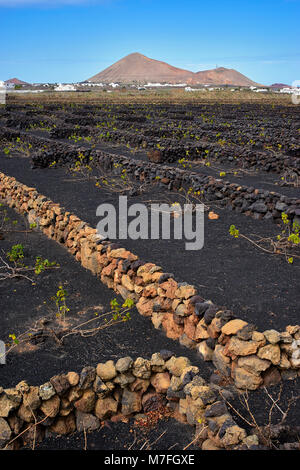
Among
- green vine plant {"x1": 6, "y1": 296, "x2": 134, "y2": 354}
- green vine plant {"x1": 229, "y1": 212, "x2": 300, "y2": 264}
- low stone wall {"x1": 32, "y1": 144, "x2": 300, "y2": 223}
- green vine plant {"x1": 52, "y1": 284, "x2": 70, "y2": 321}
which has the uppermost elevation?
low stone wall {"x1": 32, "y1": 144, "x2": 300, "y2": 223}

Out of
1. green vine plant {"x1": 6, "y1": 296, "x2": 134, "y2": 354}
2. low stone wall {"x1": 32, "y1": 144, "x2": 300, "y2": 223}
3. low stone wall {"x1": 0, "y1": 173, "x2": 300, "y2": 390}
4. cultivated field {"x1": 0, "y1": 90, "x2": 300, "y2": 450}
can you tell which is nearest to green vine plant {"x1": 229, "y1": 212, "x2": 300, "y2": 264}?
cultivated field {"x1": 0, "y1": 90, "x2": 300, "y2": 450}

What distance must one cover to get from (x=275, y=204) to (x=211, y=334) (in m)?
5.65

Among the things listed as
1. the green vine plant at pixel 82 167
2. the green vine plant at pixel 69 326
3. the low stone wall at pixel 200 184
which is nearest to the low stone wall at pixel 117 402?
the green vine plant at pixel 69 326

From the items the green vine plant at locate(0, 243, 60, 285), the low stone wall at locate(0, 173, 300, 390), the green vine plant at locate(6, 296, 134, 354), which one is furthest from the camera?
the green vine plant at locate(0, 243, 60, 285)

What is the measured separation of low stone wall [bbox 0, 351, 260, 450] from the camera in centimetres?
346

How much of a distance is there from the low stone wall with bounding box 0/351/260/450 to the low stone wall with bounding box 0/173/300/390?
581 millimetres

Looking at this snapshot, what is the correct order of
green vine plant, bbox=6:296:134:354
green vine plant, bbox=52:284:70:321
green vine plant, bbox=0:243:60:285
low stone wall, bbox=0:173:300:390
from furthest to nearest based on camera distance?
green vine plant, bbox=0:243:60:285
green vine plant, bbox=52:284:70:321
green vine plant, bbox=6:296:134:354
low stone wall, bbox=0:173:300:390

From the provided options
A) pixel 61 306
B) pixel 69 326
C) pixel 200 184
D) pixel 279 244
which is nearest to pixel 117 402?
pixel 69 326

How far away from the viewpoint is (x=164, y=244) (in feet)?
26.3

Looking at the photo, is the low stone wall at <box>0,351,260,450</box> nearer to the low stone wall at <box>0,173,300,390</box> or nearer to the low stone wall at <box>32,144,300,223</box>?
the low stone wall at <box>0,173,300,390</box>

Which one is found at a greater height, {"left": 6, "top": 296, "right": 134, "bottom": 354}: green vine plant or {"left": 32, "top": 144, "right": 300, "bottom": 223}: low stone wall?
{"left": 32, "top": 144, "right": 300, "bottom": 223}: low stone wall

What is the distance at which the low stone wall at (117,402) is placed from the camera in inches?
136
